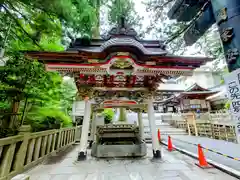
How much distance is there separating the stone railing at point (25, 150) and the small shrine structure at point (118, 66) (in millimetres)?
1361

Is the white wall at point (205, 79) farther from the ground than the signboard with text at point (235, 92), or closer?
farther from the ground

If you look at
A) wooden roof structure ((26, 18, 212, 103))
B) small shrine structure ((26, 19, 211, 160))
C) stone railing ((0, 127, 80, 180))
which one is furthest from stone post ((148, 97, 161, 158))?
stone railing ((0, 127, 80, 180))

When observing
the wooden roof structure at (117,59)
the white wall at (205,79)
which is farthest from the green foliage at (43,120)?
the white wall at (205,79)

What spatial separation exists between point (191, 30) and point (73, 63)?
3148 millimetres

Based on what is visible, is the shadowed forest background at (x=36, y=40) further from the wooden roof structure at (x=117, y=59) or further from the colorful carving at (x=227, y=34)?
the colorful carving at (x=227, y=34)

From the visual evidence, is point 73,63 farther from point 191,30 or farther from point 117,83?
point 191,30

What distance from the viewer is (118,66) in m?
4.07

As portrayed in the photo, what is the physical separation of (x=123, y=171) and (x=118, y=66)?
2.97 metres

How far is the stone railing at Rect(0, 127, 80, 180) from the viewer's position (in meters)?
2.95

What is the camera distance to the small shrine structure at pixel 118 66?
12.0ft

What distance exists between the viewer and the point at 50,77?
16.2 ft

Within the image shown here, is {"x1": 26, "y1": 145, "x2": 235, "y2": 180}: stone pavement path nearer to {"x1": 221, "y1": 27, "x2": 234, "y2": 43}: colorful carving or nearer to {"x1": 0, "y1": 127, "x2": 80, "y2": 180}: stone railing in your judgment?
{"x1": 0, "y1": 127, "x2": 80, "y2": 180}: stone railing

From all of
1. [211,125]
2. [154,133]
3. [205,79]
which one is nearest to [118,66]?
[154,133]

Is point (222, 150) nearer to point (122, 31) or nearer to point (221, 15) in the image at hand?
point (221, 15)
